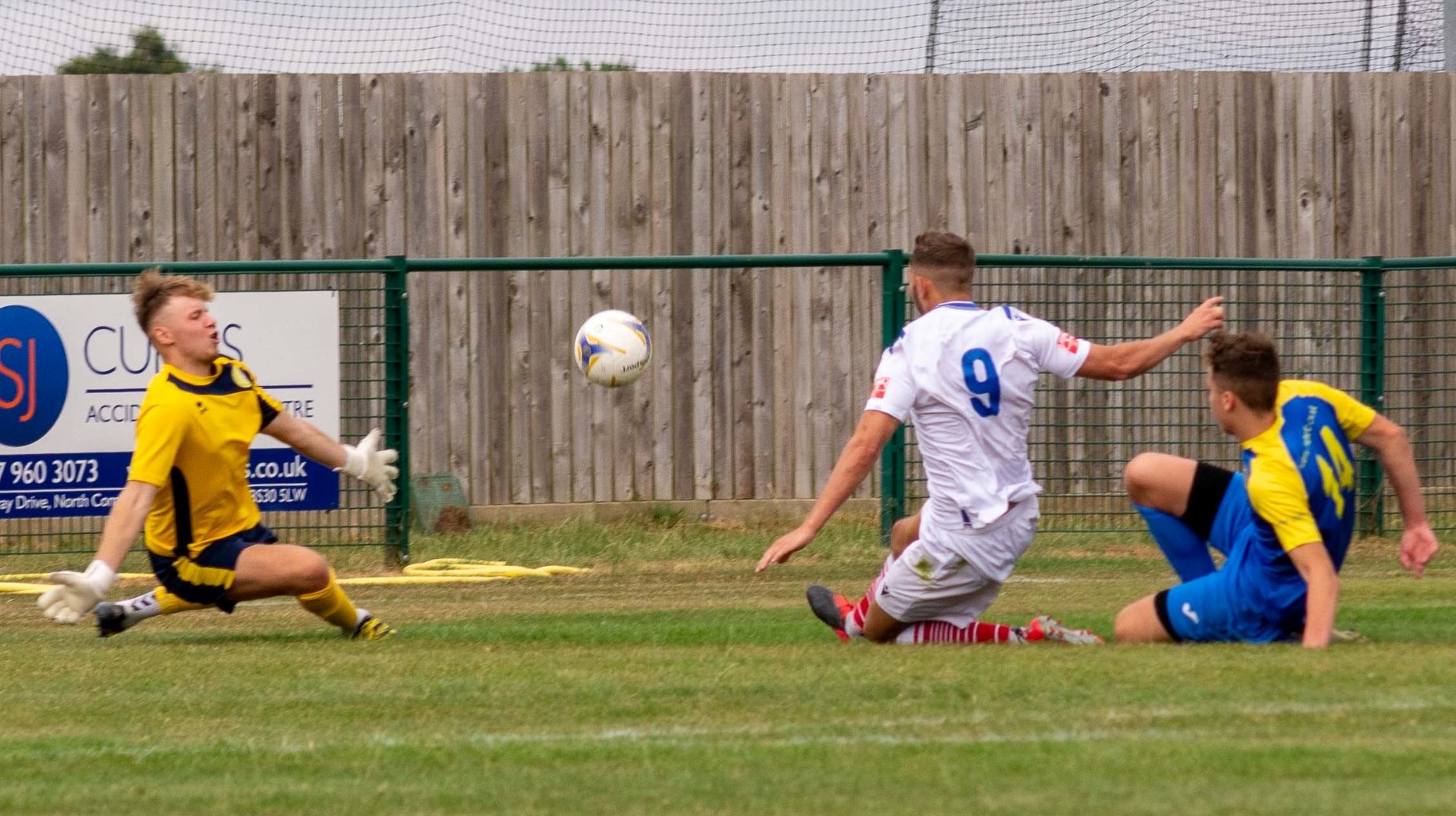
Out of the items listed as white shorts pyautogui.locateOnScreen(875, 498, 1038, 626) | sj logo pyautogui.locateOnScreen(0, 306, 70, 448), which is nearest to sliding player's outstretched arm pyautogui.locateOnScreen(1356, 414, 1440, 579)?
white shorts pyautogui.locateOnScreen(875, 498, 1038, 626)

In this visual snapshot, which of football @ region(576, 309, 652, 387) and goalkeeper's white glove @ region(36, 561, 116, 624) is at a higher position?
football @ region(576, 309, 652, 387)

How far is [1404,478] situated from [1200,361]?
5237mm

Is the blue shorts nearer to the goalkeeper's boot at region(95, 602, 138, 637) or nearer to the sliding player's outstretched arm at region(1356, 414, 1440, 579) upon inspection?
the sliding player's outstretched arm at region(1356, 414, 1440, 579)

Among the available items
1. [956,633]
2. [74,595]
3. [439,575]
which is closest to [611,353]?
[439,575]

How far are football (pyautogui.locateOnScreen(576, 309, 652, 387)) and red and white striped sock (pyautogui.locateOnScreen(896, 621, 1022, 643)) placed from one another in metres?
3.18

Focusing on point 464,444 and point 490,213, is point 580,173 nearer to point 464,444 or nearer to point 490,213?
point 490,213

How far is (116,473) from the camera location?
9203 millimetres

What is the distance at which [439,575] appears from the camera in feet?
30.5

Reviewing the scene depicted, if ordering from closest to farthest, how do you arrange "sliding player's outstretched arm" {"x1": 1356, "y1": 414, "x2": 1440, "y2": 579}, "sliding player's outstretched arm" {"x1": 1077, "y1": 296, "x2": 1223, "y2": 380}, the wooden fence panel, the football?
"sliding player's outstretched arm" {"x1": 1356, "y1": 414, "x2": 1440, "y2": 579} → "sliding player's outstretched arm" {"x1": 1077, "y1": 296, "x2": 1223, "y2": 380} → the football → the wooden fence panel

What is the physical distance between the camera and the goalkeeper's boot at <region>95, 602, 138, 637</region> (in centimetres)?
686

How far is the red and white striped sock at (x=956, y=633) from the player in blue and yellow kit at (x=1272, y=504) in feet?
1.52

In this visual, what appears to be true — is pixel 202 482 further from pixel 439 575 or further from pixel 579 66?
pixel 579 66

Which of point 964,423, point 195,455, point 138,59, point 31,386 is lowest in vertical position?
point 195,455

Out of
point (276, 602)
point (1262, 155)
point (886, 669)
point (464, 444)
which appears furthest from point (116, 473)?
point (1262, 155)
